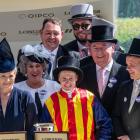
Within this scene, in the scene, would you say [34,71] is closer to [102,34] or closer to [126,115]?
[102,34]

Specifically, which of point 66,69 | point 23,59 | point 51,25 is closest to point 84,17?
point 51,25

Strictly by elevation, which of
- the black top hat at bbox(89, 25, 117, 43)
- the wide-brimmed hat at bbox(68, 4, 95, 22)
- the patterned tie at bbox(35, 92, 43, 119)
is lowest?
Answer: the patterned tie at bbox(35, 92, 43, 119)

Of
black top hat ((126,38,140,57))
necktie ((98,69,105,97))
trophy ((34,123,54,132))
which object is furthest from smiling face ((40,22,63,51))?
trophy ((34,123,54,132))

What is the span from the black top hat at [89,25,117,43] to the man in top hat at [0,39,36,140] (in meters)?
0.79

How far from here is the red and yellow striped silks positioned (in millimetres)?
3730

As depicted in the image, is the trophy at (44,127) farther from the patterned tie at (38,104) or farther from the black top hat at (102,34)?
the black top hat at (102,34)

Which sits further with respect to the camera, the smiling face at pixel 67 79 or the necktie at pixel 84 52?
the necktie at pixel 84 52

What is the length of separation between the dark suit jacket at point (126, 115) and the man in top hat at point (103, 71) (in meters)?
0.17

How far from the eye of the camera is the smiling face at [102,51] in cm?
404

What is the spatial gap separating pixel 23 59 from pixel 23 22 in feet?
5.67

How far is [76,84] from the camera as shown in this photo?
3.97 metres

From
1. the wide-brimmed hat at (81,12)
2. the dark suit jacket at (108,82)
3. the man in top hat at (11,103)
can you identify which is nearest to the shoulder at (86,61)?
the dark suit jacket at (108,82)

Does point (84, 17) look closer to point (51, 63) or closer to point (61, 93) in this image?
point (51, 63)

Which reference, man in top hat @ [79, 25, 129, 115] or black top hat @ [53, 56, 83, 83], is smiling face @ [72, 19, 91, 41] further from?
black top hat @ [53, 56, 83, 83]
